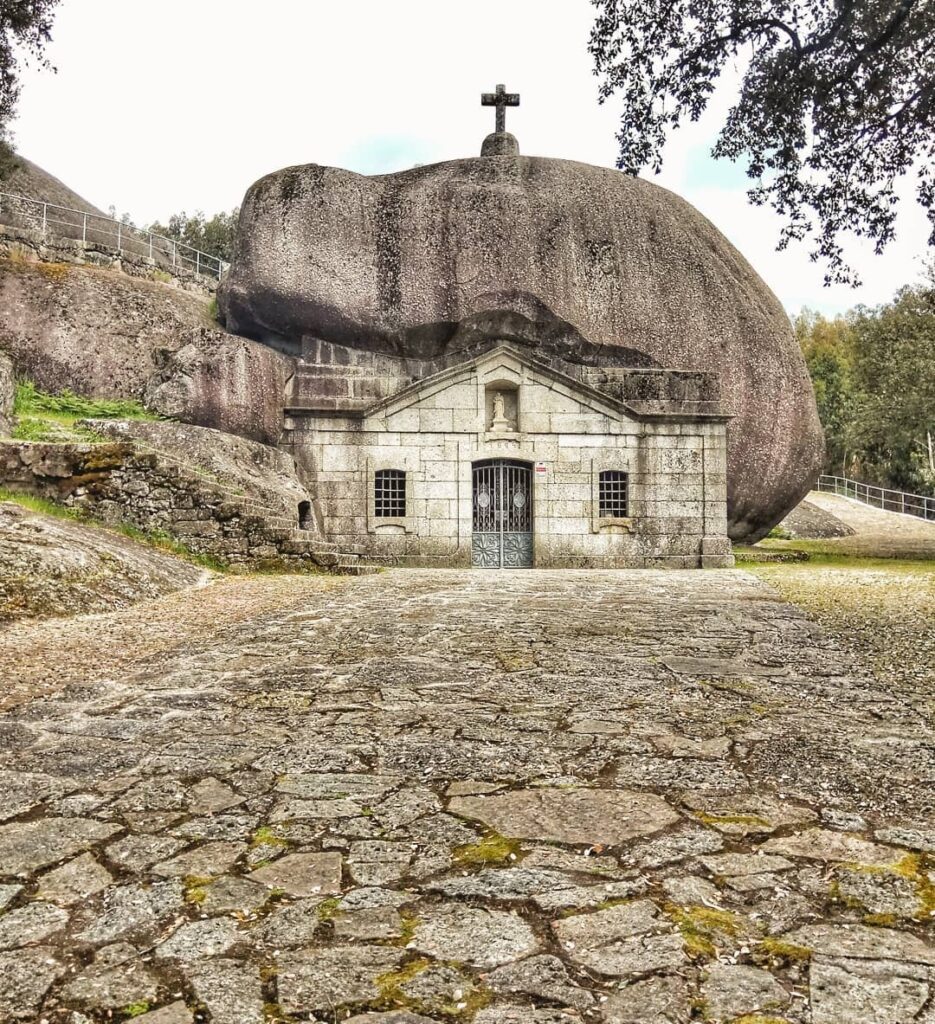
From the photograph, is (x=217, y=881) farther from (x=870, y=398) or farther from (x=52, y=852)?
(x=870, y=398)

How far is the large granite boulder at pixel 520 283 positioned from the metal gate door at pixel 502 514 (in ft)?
10.3

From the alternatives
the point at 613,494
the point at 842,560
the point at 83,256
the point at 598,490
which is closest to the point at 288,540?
the point at 598,490

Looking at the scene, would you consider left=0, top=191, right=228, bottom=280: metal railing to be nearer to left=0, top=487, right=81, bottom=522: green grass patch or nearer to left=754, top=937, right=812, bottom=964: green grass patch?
left=0, top=487, right=81, bottom=522: green grass patch

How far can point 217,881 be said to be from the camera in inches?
99.9

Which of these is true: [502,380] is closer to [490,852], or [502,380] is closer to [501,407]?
[501,407]

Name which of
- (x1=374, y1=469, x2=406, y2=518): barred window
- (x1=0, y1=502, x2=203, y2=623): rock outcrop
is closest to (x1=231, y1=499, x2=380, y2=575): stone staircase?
(x1=0, y1=502, x2=203, y2=623): rock outcrop

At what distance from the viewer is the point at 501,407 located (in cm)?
1944

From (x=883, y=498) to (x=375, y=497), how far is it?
98.4ft

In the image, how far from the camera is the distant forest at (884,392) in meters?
31.8

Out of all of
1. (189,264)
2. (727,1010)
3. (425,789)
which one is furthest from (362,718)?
(189,264)

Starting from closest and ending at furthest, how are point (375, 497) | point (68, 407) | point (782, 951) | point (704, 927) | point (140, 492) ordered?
point (782, 951) < point (704, 927) < point (140, 492) < point (68, 407) < point (375, 497)

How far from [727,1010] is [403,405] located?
17.8 meters

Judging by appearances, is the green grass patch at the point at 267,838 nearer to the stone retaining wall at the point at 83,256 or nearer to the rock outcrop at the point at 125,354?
the rock outcrop at the point at 125,354

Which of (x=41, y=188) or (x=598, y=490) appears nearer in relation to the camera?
(x=598, y=490)
